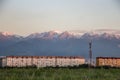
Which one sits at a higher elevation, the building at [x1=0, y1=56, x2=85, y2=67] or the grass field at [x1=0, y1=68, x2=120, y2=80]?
the grass field at [x1=0, y1=68, x2=120, y2=80]

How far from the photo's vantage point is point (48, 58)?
71.6 metres

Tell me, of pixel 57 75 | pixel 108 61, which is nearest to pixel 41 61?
pixel 108 61

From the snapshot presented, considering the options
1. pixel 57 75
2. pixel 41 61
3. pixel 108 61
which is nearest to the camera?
pixel 57 75

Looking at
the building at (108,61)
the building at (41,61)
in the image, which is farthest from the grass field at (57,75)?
the building at (41,61)

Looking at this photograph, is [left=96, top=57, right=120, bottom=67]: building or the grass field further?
[left=96, top=57, right=120, bottom=67]: building

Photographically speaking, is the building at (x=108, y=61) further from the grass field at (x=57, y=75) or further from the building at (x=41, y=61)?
the grass field at (x=57, y=75)

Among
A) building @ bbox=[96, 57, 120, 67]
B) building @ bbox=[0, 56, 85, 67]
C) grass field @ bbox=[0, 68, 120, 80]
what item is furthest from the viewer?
building @ bbox=[0, 56, 85, 67]

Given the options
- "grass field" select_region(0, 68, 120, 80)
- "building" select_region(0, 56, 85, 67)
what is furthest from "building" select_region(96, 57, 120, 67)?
"grass field" select_region(0, 68, 120, 80)

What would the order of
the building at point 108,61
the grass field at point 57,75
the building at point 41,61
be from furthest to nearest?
1. the building at point 41,61
2. the building at point 108,61
3. the grass field at point 57,75

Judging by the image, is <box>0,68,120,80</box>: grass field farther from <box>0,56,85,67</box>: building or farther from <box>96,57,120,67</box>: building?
<box>0,56,85,67</box>: building

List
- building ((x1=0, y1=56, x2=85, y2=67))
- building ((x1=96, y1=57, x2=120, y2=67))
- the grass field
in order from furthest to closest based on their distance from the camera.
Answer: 1. building ((x1=0, y1=56, x2=85, y2=67))
2. building ((x1=96, y1=57, x2=120, y2=67))
3. the grass field

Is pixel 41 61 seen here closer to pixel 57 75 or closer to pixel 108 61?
pixel 108 61

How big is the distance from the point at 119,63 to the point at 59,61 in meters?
13.5

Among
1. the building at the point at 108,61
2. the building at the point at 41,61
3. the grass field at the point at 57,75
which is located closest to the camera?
the grass field at the point at 57,75
